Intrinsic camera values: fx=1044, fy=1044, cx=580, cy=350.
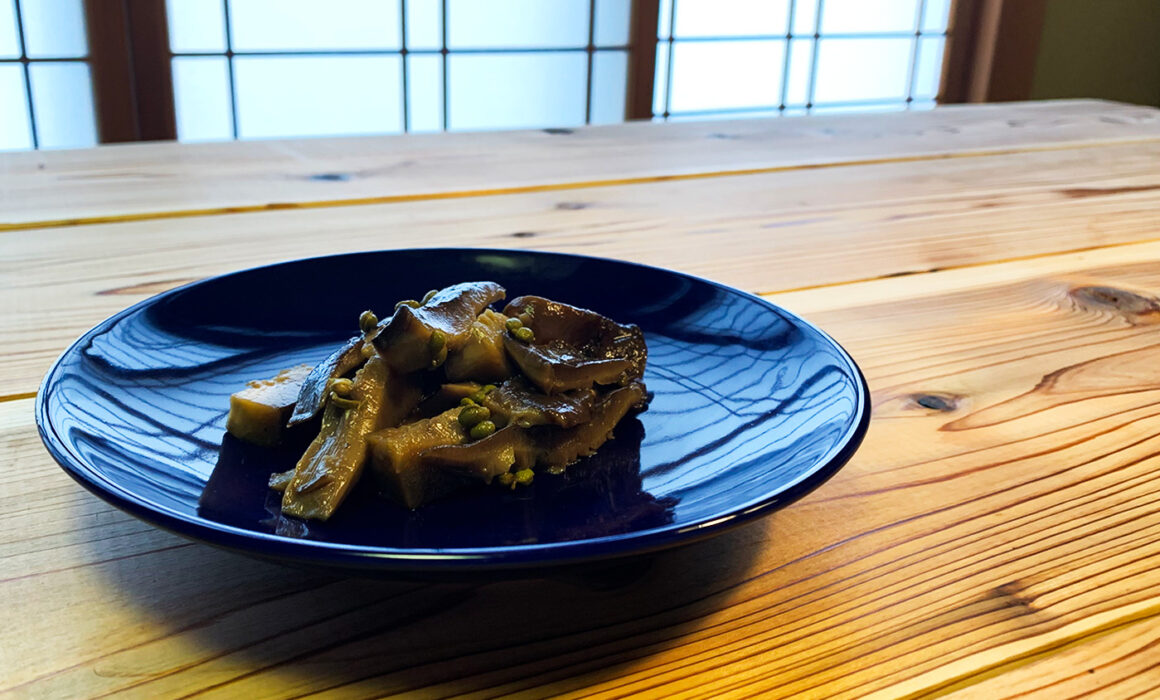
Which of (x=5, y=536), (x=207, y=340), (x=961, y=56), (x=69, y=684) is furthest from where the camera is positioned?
(x=961, y=56)

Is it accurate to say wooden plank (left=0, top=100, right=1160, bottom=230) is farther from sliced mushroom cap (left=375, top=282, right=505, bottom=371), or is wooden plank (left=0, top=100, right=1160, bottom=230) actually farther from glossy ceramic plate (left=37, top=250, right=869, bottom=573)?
sliced mushroom cap (left=375, top=282, right=505, bottom=371)

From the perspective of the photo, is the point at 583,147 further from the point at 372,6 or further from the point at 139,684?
the point at 372,6

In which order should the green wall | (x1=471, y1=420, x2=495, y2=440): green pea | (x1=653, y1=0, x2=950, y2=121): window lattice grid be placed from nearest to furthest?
(x1=471, y1=420, x2=495, y2=440): green pea
(x1=653, y1=0, x2=950, y2=121): window lattice grid
the green wall

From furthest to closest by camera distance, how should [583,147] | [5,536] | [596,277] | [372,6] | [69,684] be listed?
[372,6], [583,147], [596,277], [5,536], [69,684]

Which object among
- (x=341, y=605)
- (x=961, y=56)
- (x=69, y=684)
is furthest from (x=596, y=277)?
(x=961, y=56)

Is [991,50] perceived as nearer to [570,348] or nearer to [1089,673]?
[570,348]

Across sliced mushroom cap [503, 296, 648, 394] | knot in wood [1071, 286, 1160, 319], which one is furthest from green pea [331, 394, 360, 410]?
knot in wood [1071, 286, 1160, 319]

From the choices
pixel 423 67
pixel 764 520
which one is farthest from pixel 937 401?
pixel 423 67

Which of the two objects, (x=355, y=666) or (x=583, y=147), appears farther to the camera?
(x=583, y=147)
